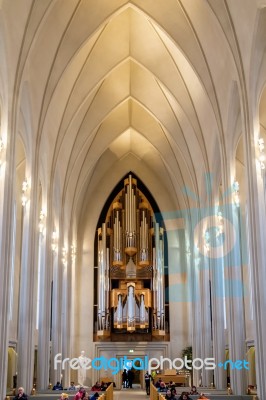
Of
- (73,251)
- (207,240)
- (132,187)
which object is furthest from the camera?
(132,187)

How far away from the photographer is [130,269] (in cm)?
3011

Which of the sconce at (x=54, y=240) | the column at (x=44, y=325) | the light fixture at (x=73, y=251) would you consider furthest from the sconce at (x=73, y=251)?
the column at (x=44, y=325)

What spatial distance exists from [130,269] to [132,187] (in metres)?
4.52

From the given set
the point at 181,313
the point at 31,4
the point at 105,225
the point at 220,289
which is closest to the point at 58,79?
the point at 31,4

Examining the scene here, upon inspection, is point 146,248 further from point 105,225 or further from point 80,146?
point 80,146

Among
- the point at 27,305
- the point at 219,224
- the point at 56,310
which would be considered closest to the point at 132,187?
the point at 56,310

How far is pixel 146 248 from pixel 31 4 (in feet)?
54.9

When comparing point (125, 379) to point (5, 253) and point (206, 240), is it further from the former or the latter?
point (5, 253)

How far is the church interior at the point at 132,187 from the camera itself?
15594 mm

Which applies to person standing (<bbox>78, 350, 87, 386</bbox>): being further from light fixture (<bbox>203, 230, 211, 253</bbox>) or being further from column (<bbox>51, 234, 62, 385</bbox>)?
light fixture (<bbox>203, 230, 211, 253</bbox>)

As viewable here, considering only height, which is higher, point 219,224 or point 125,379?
point 219,224

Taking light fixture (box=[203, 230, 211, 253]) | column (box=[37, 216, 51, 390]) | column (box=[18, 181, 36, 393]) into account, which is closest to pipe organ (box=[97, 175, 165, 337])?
light fixture (box=[203, 230, 211, 253])

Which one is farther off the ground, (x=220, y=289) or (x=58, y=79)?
(x=58, y=79)

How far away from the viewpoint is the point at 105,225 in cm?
3094
